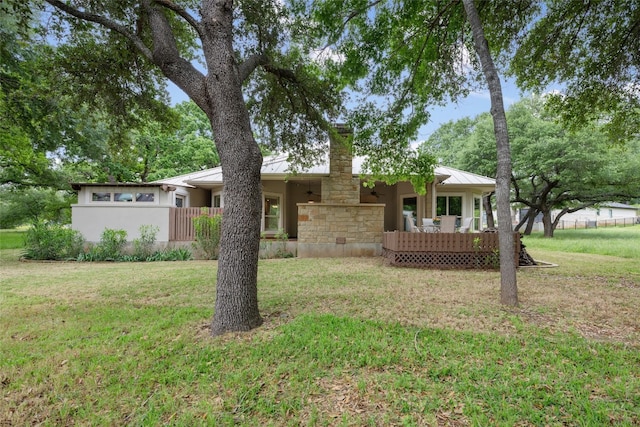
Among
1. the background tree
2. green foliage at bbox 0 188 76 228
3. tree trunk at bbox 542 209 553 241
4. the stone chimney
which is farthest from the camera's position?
tree trunk at bbox 542 209 553 241

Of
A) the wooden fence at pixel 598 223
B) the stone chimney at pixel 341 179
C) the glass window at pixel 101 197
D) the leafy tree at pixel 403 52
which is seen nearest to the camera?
the leafy tree at pixel 403 52

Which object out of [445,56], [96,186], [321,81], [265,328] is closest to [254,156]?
[265,328]

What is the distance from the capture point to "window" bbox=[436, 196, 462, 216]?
13.6 meters

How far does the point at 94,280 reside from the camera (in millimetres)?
6504

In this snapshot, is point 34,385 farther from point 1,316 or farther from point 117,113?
point 117,113

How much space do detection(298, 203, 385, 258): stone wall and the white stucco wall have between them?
5321mm

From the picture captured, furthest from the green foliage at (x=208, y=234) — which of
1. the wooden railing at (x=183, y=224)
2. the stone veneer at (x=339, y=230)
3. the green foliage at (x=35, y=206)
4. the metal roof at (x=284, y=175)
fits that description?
the green foliage at (x=35, y=206)

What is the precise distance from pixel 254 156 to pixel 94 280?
17.9 feet

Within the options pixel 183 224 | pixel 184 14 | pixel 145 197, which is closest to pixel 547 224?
pixel 183 224

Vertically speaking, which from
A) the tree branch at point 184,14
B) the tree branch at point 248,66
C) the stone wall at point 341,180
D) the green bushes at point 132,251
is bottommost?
the green bushes at point 132,251

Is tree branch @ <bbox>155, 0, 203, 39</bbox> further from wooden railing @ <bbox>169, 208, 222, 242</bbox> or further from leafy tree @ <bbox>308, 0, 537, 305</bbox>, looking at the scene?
wooden railing @ <bbox>169, 208, 222, 242</bbox>

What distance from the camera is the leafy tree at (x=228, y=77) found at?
360 centimetres

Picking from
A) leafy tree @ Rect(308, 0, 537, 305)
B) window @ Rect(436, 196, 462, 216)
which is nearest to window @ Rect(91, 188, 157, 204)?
leafy tree @ Rect(308, 0, 537, 305)

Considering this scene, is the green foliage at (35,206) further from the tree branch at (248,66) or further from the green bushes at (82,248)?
the tree branch at (248,66)
